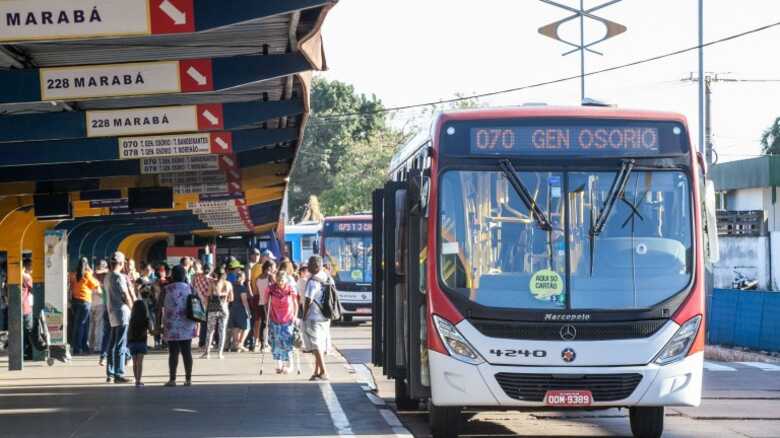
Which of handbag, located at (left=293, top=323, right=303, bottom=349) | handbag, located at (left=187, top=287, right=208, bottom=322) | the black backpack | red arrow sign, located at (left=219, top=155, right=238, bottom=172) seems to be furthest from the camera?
red arrow sign, located at (left=219, top=155, right=238, bottom=172)

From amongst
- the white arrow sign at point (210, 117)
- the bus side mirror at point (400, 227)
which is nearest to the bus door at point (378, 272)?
the bus side mirror at point (400, 227)

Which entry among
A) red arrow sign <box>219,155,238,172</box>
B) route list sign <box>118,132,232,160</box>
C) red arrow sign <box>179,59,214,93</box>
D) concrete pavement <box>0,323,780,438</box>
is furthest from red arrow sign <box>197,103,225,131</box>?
red arrow sign <box>219,155,238,172</box>

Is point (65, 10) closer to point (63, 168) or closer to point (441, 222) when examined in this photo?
point (441, 222)

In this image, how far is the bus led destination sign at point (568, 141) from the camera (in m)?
12.6

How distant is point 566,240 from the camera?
486 inches

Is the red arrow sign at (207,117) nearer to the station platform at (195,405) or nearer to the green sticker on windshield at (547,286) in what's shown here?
the station platform at (195,405)

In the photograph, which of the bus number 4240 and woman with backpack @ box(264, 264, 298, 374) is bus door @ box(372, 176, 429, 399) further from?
woman with backpack @ box(264, 264, 298, 374)

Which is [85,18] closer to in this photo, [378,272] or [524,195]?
[524,195]

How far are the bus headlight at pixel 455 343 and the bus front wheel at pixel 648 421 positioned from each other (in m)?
1.68

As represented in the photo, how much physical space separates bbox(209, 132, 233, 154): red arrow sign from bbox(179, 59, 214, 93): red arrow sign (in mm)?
4220

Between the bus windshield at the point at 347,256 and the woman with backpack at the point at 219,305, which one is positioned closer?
the woman with backpack at the point at 219,305

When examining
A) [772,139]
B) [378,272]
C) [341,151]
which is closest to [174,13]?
[378,272]

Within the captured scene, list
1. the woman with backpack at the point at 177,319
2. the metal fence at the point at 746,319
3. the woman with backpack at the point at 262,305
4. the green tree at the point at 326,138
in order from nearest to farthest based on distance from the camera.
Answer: the woman with backpack at the point at 177,319, the woman with backpack at the point at 262,305, the metal fence at the point at 746,319, the green tree at the point at 326,138

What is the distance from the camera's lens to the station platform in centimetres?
1383
